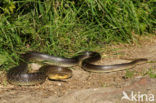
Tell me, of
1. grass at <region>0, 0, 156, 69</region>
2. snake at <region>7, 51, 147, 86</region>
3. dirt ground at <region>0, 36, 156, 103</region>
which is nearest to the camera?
dirt ground at <region>0, 36, 156, 103</region>

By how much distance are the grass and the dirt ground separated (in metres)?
0.64

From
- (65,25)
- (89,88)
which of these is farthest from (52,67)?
(65,25)

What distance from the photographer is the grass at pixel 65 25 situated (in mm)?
4831

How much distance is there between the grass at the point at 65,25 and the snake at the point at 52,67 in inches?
8.2

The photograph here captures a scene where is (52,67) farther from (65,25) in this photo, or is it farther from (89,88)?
(65,25)

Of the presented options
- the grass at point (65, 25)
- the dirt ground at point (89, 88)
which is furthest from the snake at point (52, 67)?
the grass at point (65, 25)

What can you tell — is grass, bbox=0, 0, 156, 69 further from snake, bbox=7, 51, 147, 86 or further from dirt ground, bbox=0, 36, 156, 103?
dirt ground, bbox=0, 36, 156, 103

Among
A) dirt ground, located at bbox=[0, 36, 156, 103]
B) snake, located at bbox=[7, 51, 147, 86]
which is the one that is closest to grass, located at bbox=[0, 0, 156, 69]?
snake, located at bbox=[7, 51, 147, 86]

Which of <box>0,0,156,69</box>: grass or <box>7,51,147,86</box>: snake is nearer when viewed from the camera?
<box>7,51,147,86</box>: snake

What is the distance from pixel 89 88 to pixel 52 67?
1043mm

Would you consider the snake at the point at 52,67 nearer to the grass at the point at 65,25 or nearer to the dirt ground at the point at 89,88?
the dirt ground at the point at 89,88

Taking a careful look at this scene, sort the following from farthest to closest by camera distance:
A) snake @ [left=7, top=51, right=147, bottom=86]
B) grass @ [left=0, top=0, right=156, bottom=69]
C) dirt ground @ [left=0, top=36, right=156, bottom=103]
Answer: grass @ [left=0, top=0, right=156, bottom=69] → snake @ [left=7, top=51, right=147, bottom=86] → dirt ground @ [left=0, top=36, right=156, bottom=103]

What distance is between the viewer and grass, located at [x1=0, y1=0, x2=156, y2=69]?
4.83 metres

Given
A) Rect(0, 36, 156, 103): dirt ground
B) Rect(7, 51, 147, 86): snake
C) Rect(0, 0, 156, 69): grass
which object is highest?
Rect(0, 0, 156, 69): grass
